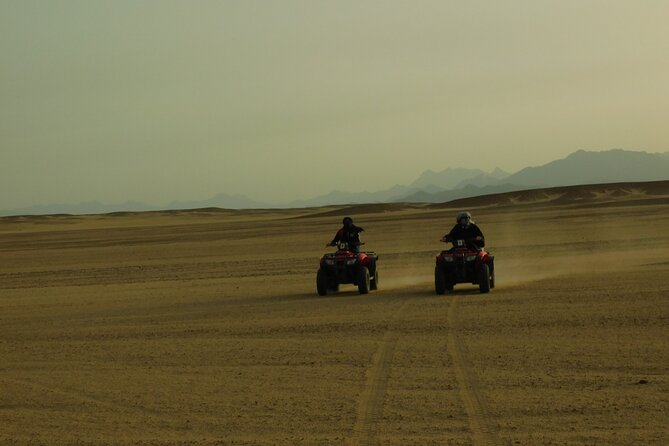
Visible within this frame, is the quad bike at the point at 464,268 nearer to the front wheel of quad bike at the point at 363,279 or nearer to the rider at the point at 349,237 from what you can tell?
the front wheel of quad bike at the point at 363,279

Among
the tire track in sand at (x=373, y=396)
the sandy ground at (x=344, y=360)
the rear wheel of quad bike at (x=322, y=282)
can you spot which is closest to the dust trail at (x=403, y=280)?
the sandy ground at (x=344, y=360)

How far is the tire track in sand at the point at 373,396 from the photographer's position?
9.53 m

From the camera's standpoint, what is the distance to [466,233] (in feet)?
75.1

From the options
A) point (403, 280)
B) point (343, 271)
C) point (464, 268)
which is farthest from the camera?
point (403, 280)

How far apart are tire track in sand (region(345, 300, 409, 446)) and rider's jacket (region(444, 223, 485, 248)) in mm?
7122

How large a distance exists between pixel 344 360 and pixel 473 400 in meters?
3.25

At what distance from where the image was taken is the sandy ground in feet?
32.7

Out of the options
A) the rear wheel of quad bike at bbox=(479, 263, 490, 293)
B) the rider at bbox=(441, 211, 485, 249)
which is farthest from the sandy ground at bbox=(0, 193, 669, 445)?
the rider at bbox=(441, 211, 485, 249)

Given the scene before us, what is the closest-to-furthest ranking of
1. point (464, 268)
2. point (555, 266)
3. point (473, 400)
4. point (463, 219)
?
point (473, 400) → point (464, 268) → point (463, 219) → point (555, 266)

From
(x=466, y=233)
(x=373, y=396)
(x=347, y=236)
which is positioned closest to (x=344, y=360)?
(x=373, y=396)

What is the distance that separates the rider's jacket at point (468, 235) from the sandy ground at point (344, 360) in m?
1.09

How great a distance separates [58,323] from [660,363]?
39.3ft

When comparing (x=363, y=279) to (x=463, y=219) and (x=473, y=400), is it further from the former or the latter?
(x=473, y=400)

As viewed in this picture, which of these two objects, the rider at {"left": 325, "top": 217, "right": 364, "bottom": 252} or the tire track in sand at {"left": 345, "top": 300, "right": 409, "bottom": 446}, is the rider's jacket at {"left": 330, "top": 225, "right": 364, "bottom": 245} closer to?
the rider at {"left": 325, "top": 217, "right": 364, "bottom": 252}
